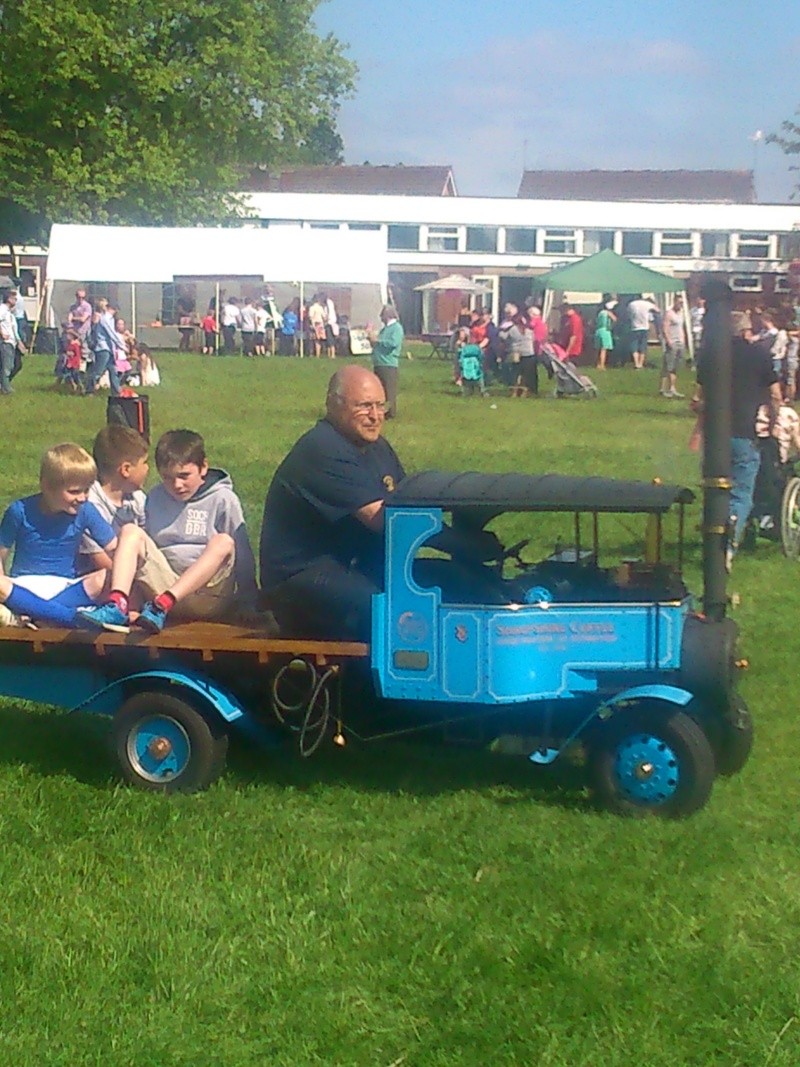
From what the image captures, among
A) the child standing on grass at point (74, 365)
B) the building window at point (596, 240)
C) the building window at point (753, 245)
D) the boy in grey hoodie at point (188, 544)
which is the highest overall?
the building window at point (596, 240)

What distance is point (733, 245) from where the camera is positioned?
25.2 ft

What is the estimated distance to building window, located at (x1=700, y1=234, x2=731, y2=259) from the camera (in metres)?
7.50

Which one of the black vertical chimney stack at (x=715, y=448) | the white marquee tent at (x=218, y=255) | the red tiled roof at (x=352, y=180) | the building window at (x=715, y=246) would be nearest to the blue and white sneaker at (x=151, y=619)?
the black vertical chimney stack at (x=715, y=448)

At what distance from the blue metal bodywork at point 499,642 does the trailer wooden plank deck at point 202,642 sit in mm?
178

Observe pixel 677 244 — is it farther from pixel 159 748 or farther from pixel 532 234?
pixel 532 234

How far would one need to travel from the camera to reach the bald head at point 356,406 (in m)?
5.64

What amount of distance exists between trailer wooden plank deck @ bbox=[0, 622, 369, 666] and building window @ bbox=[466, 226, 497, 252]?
18567mm

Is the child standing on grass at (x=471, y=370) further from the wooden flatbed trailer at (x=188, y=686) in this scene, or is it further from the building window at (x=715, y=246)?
the wooden flatbed trailer at (x=188, y=686)

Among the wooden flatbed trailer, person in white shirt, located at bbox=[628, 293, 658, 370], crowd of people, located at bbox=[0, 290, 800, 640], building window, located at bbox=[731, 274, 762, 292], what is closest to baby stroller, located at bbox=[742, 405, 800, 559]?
building window, located at bbox=[731, 274, 762, 292]

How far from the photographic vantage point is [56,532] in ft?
20.0

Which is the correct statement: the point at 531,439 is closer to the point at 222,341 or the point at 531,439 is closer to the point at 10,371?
the point at 10,371

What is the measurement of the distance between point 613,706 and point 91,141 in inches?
1473

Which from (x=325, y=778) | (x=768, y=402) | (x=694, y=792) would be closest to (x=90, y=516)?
(x=325, y=778)

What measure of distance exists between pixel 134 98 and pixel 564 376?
717 inches
